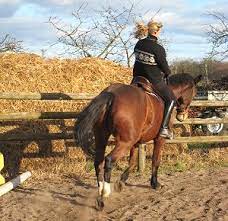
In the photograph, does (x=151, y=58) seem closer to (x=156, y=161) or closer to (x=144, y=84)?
(x=144, y=84)

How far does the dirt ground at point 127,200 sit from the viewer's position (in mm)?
6207

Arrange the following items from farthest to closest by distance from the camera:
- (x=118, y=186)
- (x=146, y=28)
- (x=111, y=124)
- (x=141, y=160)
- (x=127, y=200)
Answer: (x=141, y=160)
(x=146, y=28)
(x=118, y=186)
(x=127, y=200)
(x=111, y=124)

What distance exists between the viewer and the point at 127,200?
709cm

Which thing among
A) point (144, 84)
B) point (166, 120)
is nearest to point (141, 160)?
point (166, 120)

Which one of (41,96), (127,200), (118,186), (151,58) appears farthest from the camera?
(41,96)

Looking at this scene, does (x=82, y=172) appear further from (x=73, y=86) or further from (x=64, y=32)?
(x=64, y=32)

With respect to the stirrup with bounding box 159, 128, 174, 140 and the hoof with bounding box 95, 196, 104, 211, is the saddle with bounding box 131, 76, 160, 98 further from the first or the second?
the hoof with bounding box 95, 196, 104, 211

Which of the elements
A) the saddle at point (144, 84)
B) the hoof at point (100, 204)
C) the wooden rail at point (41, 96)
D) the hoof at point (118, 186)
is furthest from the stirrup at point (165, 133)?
the wooden rail at point (41, 96)

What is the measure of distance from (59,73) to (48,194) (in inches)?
138

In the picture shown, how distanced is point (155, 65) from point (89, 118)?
1.67m

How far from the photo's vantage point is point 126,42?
1602 cm

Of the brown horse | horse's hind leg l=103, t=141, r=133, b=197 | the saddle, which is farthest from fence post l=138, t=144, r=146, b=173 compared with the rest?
horse's hind leg l=103, t=141, r=133, b=197

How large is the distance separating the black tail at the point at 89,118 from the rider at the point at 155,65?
3.84ft

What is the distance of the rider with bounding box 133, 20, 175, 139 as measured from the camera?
7.68 metres
